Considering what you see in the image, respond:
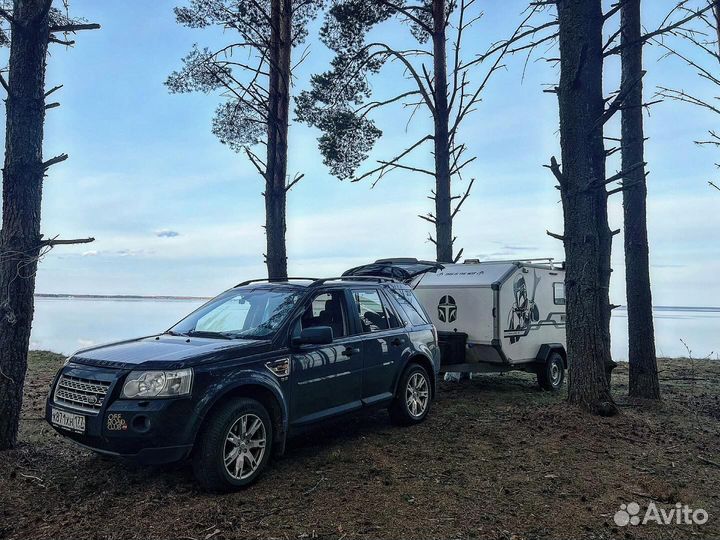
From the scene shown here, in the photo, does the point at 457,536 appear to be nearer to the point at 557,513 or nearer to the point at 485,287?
the point at 557,513

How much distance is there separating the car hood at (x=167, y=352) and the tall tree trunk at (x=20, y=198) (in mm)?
1312

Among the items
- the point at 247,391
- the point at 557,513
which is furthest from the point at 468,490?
the point at 247,391

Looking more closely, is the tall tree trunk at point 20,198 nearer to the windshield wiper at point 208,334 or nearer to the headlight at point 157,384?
the windshield wiper at point 208,334

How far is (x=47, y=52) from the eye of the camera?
6320 millimetres

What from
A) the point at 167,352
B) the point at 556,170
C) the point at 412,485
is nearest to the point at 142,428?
the point at 167,352

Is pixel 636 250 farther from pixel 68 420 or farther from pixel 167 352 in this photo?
pixel 68 420

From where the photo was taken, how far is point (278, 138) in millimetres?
11969

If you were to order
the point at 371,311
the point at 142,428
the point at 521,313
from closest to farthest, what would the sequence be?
the point at 142,428
the point at 371,311
the point at 521,313

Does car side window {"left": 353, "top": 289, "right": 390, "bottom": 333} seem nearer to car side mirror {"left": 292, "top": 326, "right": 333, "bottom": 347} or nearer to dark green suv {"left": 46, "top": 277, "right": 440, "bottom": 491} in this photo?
dark green suv {"left": 46, "top": 277, "right": 440, "bottom": 491}

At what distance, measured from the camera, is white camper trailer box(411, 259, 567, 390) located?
930 cm

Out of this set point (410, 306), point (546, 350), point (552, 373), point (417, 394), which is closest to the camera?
point (417, 394)

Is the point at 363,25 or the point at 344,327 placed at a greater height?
the point at 363,25

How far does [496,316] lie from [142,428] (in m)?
6.36

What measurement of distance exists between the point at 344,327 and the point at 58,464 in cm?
326
